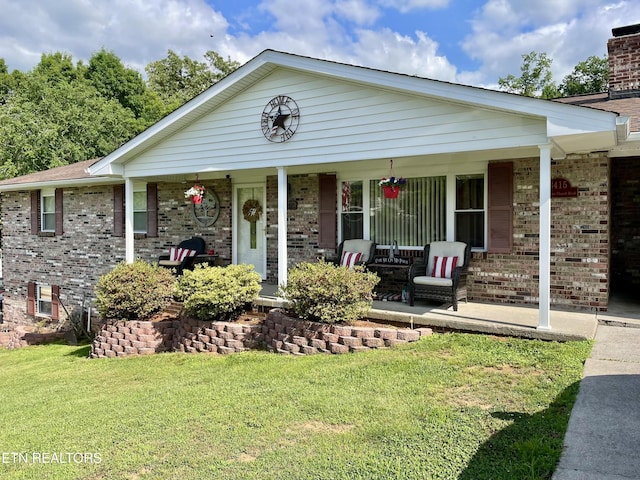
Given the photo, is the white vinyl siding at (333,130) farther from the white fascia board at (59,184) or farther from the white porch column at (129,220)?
the white fascia board at (59,184)

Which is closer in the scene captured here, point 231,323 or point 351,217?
point 231,323

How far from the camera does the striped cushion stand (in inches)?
406

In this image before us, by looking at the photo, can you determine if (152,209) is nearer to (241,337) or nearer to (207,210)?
(207,210)

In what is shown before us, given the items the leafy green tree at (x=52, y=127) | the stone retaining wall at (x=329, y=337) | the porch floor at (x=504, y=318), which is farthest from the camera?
the leafy green tree at (x=52, y=127)

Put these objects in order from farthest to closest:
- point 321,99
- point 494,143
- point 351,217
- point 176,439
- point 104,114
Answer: point 104,114 → point 351,217 → point 321,99 → point 494,143 → point 176,439

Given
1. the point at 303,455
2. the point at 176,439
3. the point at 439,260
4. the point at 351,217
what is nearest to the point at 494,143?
the point at 439,260

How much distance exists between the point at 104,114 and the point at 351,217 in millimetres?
20943

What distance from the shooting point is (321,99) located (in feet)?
23.2

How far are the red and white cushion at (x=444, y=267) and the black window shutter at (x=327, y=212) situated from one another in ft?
7.69

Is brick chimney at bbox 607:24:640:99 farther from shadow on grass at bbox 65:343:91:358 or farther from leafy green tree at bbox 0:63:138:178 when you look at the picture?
leafy green tree at bbox 0:63:138:178

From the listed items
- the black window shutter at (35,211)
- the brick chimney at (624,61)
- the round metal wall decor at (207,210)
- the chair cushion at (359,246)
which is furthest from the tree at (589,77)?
the black window shutter at (35,211)

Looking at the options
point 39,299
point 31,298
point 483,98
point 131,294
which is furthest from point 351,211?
point 31,298

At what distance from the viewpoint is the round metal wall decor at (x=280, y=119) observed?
288 inches

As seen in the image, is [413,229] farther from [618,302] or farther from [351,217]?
[618,302]
